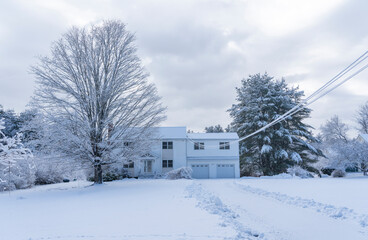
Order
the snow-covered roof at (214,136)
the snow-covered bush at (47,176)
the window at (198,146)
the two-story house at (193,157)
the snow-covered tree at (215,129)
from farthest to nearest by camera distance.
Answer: the snow-covered tree at (215,129)
the snow-covered roof at (214,136)
the window at (198,146)
the two-story house at (193,157)
the snow-covered bush at (47,176)

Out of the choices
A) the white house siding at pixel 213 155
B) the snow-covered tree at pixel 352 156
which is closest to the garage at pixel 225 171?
the white house siding at pixel 213 155

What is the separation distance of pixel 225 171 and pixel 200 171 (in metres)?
3.09

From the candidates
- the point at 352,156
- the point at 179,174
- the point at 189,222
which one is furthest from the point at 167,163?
the point at 189,222

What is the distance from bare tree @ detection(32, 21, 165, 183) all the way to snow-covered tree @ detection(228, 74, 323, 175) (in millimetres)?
21947

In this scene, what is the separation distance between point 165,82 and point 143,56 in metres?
2.57

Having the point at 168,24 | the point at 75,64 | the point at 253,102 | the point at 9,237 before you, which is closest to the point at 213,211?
the point at 9,237

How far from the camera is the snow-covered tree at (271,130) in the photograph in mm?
36875

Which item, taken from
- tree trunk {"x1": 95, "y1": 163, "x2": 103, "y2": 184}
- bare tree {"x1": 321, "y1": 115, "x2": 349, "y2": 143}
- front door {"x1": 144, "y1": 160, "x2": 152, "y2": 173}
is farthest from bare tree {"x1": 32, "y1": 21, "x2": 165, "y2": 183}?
bare tree {"x1": 321, "y1": 115, "x2": 349, "y2": 143}

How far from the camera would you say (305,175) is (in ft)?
105

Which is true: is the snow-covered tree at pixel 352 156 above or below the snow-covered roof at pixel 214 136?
below

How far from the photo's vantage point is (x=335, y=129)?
157 feet

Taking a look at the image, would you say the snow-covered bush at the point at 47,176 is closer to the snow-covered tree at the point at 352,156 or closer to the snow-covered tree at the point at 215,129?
the snow-covered tree at the point at 352,156

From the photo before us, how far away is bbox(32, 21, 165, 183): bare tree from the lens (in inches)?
657

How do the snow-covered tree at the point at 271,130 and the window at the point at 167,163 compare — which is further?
the snow-covered tree at the point at 271,130
